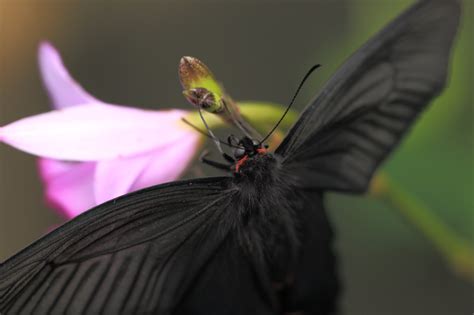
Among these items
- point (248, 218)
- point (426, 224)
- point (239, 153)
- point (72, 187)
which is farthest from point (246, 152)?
point (426, 224)

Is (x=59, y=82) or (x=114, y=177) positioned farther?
(x=59, y=82)

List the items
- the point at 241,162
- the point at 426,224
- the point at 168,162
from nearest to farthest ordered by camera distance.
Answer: the point at 241,162 < the point at 168,162 < the point at 426,224

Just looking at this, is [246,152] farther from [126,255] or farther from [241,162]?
[126,255]

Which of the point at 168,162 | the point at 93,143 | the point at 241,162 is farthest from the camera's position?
the point at 168,162

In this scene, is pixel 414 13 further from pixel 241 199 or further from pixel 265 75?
pixel 265 75

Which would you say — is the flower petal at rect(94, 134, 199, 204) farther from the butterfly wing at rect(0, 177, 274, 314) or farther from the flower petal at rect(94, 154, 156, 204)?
the butterfly wing at rect(0, 177, 274, 314)

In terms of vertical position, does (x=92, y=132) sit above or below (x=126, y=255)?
above

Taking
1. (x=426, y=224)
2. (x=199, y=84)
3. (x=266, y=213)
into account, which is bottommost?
(x=426, y=224)

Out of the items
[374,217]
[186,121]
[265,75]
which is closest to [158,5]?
[265,75]
